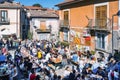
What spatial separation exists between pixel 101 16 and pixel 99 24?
774 mm

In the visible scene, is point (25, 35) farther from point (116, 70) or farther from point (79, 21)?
point (116, 70)

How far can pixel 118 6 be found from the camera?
2200cm

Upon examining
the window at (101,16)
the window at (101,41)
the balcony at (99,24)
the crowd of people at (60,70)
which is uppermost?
the window at (101,16)

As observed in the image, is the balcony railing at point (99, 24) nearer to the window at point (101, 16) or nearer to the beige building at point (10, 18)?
the window at point (101, 16)

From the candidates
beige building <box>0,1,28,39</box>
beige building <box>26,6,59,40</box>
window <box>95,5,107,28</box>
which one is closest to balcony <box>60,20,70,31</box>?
window <box>95,5,107,28</box>

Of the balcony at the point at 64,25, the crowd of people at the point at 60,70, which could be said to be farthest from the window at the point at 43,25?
the crowd of people at the point at 60,70

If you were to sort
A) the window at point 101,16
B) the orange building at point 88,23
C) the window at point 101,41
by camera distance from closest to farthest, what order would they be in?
the orange building at point 88,23
the window at point 101,16
the window at point 101,41

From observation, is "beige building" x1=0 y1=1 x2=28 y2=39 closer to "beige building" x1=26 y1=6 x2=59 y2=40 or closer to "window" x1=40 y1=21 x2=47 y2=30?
"beige building" x1=26 y1=6 x2=59 y2=40

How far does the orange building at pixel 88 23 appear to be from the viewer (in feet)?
76.1

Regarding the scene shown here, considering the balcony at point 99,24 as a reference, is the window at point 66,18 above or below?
above

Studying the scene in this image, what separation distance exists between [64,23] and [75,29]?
10.7 ft

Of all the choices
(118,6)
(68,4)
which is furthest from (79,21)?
(118,6)

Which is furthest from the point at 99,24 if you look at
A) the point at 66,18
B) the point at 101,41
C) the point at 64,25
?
the point at 66,18

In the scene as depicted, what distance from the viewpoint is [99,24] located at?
2439cm
